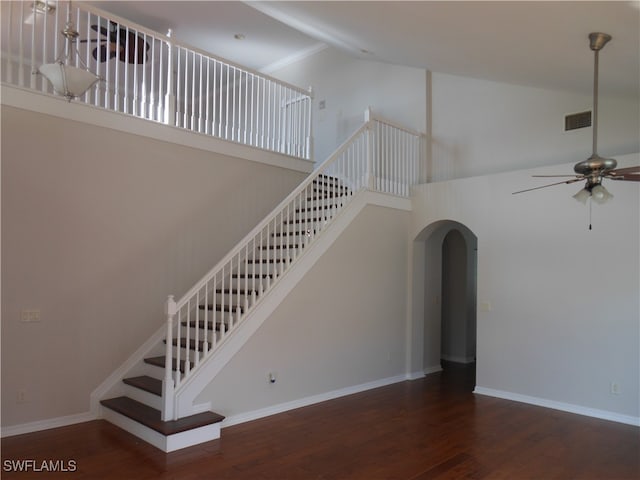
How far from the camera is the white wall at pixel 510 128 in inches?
217

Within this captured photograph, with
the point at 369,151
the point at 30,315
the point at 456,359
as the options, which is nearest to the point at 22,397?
the point at 30,315

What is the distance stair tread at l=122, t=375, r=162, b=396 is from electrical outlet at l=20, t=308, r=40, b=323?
3.66 ft

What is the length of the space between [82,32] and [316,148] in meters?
4.38

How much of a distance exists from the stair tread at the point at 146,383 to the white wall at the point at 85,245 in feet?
0.99

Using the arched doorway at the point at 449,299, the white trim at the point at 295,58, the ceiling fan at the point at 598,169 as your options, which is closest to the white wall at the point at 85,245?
the arched doorway at the point at 449,299

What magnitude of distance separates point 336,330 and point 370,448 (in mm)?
1909

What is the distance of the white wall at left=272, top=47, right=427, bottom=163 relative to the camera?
25.2 feet

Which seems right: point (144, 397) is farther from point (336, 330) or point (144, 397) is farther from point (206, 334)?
point (336, 330)

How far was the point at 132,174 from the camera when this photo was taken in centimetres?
523

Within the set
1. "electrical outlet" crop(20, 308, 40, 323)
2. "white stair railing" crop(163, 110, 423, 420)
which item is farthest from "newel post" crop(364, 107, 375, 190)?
"electrical outlet" crop(20, 308, 40, 323)

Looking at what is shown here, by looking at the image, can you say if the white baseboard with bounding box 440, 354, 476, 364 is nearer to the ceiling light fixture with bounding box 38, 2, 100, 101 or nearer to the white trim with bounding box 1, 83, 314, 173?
the white trim with bounding box 1, 83, 314, 173

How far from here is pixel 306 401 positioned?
213 inches

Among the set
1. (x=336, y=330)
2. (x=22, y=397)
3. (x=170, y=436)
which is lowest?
(x=170, y=436)

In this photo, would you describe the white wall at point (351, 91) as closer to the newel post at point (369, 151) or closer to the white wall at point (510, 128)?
the white wall at point (510, 128)
